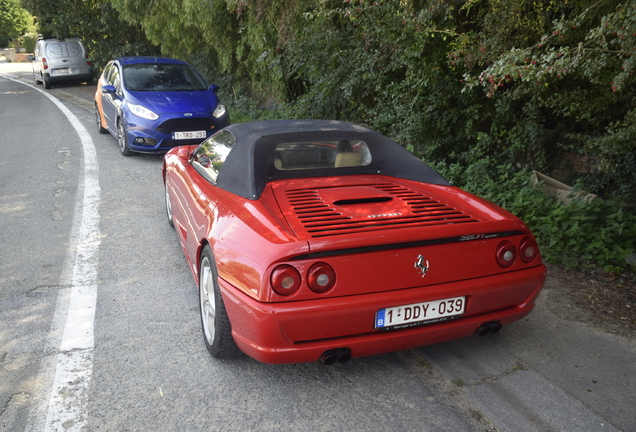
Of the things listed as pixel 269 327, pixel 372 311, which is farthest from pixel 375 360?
pixel 269 327

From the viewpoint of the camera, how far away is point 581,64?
15.1 ft

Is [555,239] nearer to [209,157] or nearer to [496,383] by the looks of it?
[496,383]

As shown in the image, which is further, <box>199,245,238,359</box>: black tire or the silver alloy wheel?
the silver alloy wheel

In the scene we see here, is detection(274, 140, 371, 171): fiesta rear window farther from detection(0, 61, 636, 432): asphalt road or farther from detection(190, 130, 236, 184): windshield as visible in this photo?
detection(0, 61, 636, 432): asphalt road

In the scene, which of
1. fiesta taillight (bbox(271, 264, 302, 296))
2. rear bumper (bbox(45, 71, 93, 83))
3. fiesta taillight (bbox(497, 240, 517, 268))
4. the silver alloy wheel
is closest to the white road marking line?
the silver alloy wheel

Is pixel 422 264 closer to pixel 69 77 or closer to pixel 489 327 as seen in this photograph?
pixel 489 327

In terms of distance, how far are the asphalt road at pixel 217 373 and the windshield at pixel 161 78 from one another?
215 inches

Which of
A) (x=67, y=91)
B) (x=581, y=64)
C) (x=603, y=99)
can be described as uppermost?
(x=581, y=64)

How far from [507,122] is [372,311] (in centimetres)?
516

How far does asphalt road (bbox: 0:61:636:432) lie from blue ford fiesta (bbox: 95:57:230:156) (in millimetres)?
4234

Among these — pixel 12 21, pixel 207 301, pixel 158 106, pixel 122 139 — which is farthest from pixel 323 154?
pixel 12 21

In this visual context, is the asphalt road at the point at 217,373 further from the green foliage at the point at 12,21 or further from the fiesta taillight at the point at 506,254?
the green foliage at the point at 12,21

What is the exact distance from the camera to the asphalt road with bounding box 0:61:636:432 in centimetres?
279

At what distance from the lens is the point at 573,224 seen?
516 cm
